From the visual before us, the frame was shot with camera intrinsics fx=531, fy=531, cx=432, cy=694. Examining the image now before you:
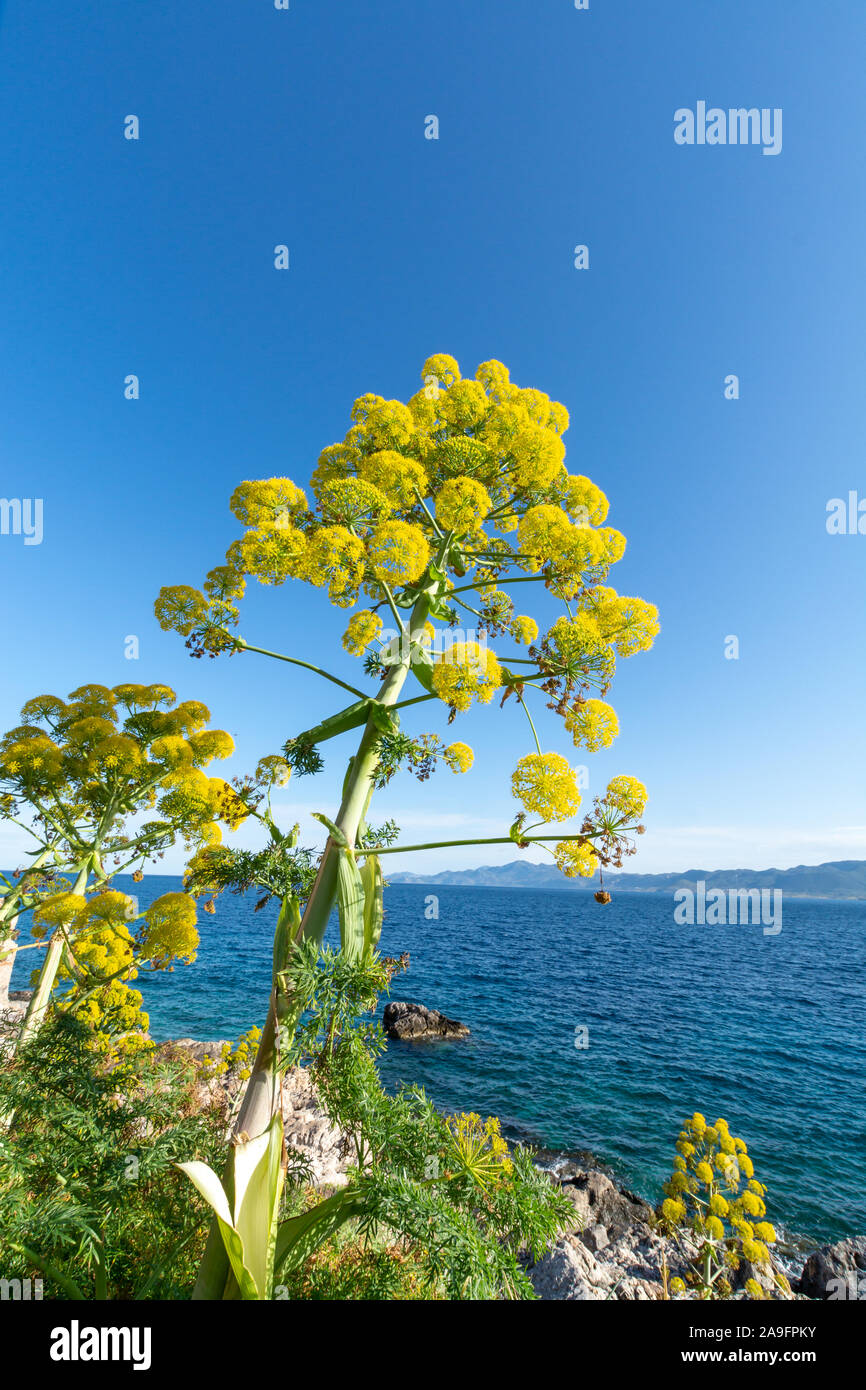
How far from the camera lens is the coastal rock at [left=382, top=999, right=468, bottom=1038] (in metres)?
27.3

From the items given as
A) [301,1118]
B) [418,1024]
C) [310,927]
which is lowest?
[418,1024]

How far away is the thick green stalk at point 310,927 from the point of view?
286cm

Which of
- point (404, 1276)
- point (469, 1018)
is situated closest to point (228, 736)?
point (404, 1276)

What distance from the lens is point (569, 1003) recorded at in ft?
120

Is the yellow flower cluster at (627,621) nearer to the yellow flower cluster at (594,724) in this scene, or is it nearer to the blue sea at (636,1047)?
the yellow flower cluster at (594,724)

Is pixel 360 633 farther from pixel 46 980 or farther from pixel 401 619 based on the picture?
pixel 46 980

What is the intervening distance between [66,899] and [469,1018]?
102ft

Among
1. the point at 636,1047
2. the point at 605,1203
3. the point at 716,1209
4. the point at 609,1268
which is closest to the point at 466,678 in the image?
the point at 716,1209

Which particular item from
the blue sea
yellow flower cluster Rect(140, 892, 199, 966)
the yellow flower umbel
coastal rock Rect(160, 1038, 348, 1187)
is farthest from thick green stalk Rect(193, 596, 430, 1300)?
the blue sea

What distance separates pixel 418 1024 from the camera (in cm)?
2778

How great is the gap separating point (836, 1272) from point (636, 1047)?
17952mm

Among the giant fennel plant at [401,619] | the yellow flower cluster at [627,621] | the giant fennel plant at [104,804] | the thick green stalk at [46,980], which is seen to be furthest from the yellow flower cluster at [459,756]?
the thick green stalk at [46,980]

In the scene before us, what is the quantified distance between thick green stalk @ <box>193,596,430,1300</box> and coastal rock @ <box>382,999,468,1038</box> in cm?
2774
